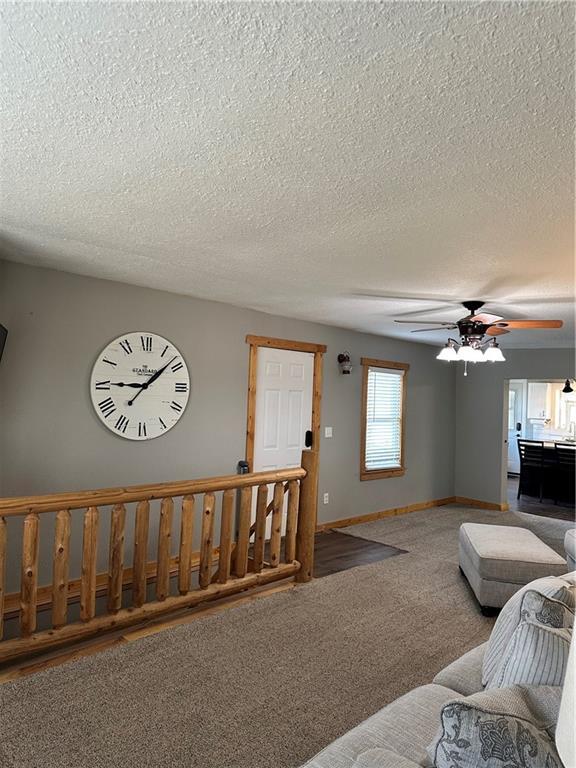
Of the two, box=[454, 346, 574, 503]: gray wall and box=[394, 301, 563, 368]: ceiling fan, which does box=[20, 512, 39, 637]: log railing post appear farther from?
box=[454, 346, 574, 503]: gray wall

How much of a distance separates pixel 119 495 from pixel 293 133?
225 cm

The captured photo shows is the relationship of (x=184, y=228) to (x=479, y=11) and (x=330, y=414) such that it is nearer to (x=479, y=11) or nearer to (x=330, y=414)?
(x=479, y=11)

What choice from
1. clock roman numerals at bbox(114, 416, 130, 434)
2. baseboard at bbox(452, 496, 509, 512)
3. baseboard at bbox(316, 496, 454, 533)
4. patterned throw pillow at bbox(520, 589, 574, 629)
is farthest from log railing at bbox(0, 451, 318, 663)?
baseboard at bbox(452, 496, 509, 512)

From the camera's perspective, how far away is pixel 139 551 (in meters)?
3.10

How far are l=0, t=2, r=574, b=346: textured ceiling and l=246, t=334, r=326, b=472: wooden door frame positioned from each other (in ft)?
6.52

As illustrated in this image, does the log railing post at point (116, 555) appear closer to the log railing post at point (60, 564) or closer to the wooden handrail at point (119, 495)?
the wooden handrail at point (119, 495)

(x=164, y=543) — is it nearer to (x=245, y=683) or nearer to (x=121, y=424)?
(x=245, y=683)

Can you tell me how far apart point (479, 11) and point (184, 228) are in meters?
1.81

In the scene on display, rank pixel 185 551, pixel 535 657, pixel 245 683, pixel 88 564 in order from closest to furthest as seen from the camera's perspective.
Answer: pixel 535 657 < pixel 245 683 < pixel 88 564 < pixel 185 551

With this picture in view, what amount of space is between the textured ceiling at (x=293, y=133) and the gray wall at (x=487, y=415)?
14.5 feet

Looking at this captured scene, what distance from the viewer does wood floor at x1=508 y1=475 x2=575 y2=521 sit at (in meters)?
7.37

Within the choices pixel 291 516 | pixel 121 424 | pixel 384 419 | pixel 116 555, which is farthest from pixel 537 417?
pixel 116 555

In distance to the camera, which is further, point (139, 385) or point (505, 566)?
point (139, 385)

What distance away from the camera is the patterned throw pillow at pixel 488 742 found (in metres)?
1.07
